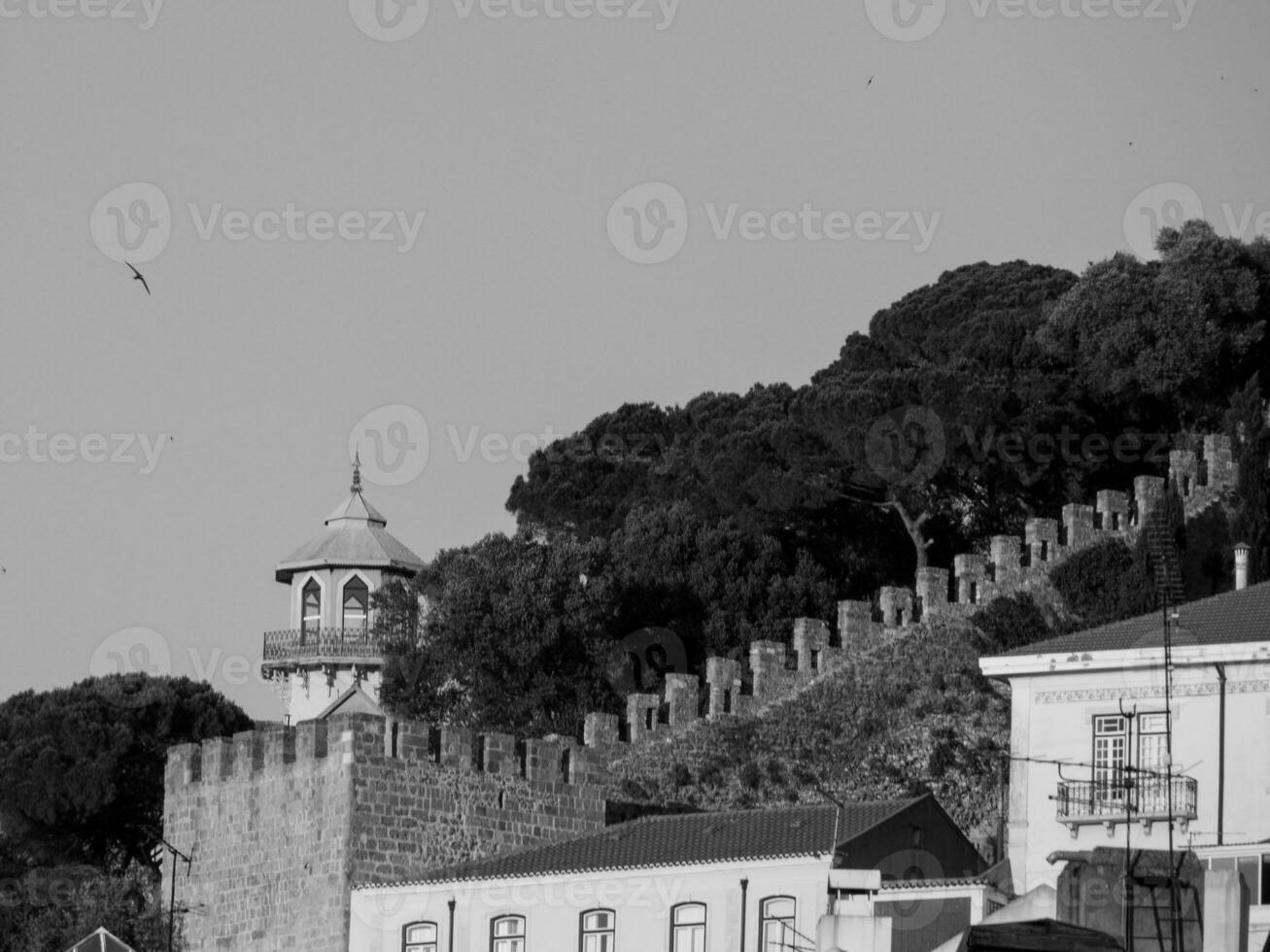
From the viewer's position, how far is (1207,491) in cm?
7450

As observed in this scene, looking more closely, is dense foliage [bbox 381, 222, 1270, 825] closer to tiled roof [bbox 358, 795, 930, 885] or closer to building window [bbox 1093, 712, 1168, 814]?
tiled roof [bbox 358, 795, 930, 885]

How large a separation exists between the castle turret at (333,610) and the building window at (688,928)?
136ft

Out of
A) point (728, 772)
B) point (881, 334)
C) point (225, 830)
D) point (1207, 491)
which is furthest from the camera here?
point (881, 334)

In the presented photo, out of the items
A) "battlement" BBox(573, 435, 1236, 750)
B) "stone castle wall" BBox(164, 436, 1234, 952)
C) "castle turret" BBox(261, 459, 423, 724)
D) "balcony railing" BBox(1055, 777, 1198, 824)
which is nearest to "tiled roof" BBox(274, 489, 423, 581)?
"castle turret" BBox(261, 459, 423, 724)

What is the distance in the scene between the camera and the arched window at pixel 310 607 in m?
90.2

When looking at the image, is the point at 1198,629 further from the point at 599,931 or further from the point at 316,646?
the point at 316,646

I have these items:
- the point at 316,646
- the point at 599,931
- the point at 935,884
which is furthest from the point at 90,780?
the point at 935,884

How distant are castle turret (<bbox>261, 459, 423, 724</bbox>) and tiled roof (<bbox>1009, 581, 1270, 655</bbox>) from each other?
4093 centimetres

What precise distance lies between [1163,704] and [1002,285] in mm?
41052

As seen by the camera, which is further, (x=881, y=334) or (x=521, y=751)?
(x=881, y=334)

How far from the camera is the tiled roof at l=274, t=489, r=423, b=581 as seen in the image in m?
90.1

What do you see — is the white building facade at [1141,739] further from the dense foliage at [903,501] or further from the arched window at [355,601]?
the arched window at [355,601]

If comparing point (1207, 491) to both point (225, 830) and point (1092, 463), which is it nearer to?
point (1092, 463)

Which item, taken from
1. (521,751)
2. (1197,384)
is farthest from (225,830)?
(1197,384)
